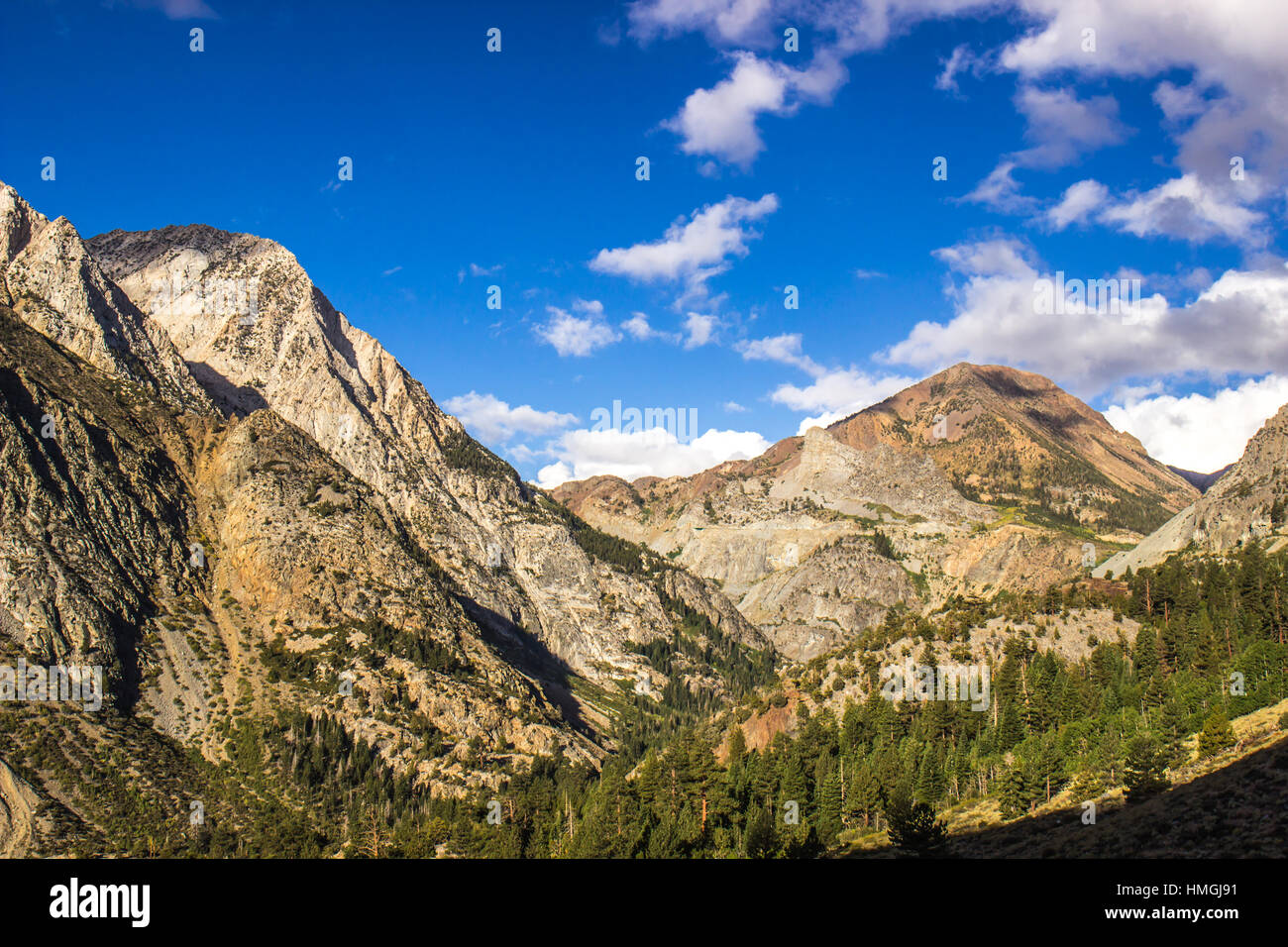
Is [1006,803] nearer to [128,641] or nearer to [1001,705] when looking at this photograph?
[1001,705]

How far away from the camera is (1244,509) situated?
170375mm

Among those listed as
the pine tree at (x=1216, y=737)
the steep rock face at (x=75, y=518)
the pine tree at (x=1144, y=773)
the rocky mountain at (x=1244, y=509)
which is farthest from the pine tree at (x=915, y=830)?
the steep rock face at (x=75, y=518)

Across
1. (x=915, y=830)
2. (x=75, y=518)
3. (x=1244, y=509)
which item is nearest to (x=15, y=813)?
(x=75, y=518)

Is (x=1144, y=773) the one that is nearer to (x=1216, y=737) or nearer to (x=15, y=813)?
(x=1216, y=737)

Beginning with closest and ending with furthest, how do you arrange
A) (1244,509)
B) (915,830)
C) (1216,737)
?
(1216,737)
(915,830)
(1244,509)

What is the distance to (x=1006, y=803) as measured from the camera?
7200 centimetres

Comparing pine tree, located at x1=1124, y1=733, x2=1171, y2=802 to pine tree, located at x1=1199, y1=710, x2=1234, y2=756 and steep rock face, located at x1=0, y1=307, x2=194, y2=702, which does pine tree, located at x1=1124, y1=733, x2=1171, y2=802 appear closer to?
pine tree, located at x1=1199, y1=710, x2=1234, y2=756

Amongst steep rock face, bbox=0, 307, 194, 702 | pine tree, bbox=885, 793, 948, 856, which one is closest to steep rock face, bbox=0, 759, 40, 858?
steep rock face, bbox=0, 307, 194, 702

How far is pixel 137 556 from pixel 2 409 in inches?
1544

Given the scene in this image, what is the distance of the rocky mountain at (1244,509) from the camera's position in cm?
16238

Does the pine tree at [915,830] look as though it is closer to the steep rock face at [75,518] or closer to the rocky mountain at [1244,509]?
the rocky mountain at [1244,509]

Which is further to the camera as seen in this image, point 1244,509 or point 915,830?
point 1244,509
